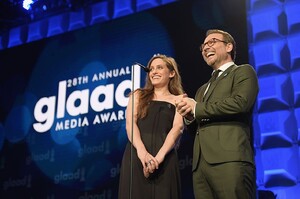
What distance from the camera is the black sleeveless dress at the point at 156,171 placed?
2637 mm

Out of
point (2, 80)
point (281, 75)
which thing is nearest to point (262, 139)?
point (281, 75)

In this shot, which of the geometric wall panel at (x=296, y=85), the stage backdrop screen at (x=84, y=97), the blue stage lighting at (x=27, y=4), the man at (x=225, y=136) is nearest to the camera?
the man at (x=225, y=136)

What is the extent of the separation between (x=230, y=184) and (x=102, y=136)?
104 inches

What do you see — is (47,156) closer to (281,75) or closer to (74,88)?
(74,88)

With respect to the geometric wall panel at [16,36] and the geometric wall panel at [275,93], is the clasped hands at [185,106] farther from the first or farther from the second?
the geometric wall panel at [16,36]

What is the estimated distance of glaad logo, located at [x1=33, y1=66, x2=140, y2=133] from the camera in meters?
4.40

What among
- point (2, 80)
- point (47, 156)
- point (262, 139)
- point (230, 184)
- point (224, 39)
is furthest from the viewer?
point (2, 80)

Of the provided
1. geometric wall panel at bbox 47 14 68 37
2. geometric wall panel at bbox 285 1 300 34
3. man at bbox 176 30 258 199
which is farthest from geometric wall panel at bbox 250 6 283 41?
geometric wall panel at bbox 47 14 68 37

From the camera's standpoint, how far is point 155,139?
274cm

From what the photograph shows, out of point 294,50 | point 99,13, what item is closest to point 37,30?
point 99,13

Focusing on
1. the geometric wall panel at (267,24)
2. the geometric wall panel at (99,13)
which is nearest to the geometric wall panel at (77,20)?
the geometric wall panel at (99,13)

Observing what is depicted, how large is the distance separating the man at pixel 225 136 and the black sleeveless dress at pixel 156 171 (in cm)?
64

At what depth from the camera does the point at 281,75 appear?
365 cm

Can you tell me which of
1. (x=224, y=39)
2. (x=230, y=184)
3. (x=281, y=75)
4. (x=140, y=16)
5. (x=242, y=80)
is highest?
(x=140, y=16)
